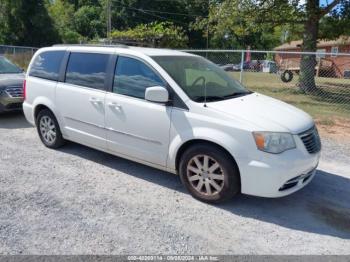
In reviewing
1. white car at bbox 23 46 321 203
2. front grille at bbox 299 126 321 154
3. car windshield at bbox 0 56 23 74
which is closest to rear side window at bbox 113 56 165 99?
white car at bbox 23 46 321 203

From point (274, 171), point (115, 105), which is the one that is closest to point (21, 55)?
point (115, 105)

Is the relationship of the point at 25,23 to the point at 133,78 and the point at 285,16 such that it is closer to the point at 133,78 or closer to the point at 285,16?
the point at 285,16

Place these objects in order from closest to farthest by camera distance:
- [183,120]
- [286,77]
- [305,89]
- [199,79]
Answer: [183,120] → [199,79] → [305,89] → [286,77]

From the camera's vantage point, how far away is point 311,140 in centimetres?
446

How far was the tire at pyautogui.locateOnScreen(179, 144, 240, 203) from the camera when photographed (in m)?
4.20

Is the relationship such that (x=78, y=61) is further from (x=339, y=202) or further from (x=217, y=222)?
(x=339, y=202)

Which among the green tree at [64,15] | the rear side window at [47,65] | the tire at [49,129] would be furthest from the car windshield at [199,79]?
the green tree at [64,15]

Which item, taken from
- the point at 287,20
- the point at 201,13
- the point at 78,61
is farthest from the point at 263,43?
the point at 78,61

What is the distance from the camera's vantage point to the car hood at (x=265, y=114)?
4160 millimetres

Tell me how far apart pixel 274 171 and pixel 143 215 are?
1.51m

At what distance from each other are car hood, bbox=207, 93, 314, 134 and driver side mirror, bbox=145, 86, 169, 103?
53 centimetres

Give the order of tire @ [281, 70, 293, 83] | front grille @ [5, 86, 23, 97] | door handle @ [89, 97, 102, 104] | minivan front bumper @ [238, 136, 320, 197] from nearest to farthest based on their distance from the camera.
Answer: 1. minivan front bumper @ [238, 136, 320, 197]
2. door handle @ [89, 97, 102, 104]
3. front grille @ [5, 86, 23, 97]
4. tire @ [281, 70, 293, 83]

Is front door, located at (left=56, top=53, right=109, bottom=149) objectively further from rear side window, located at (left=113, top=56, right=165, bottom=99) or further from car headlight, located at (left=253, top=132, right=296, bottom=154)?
car headlight, located at (left=253, top=132, right=296, bottom=154)

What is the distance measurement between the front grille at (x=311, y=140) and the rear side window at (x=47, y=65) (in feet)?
12.9
